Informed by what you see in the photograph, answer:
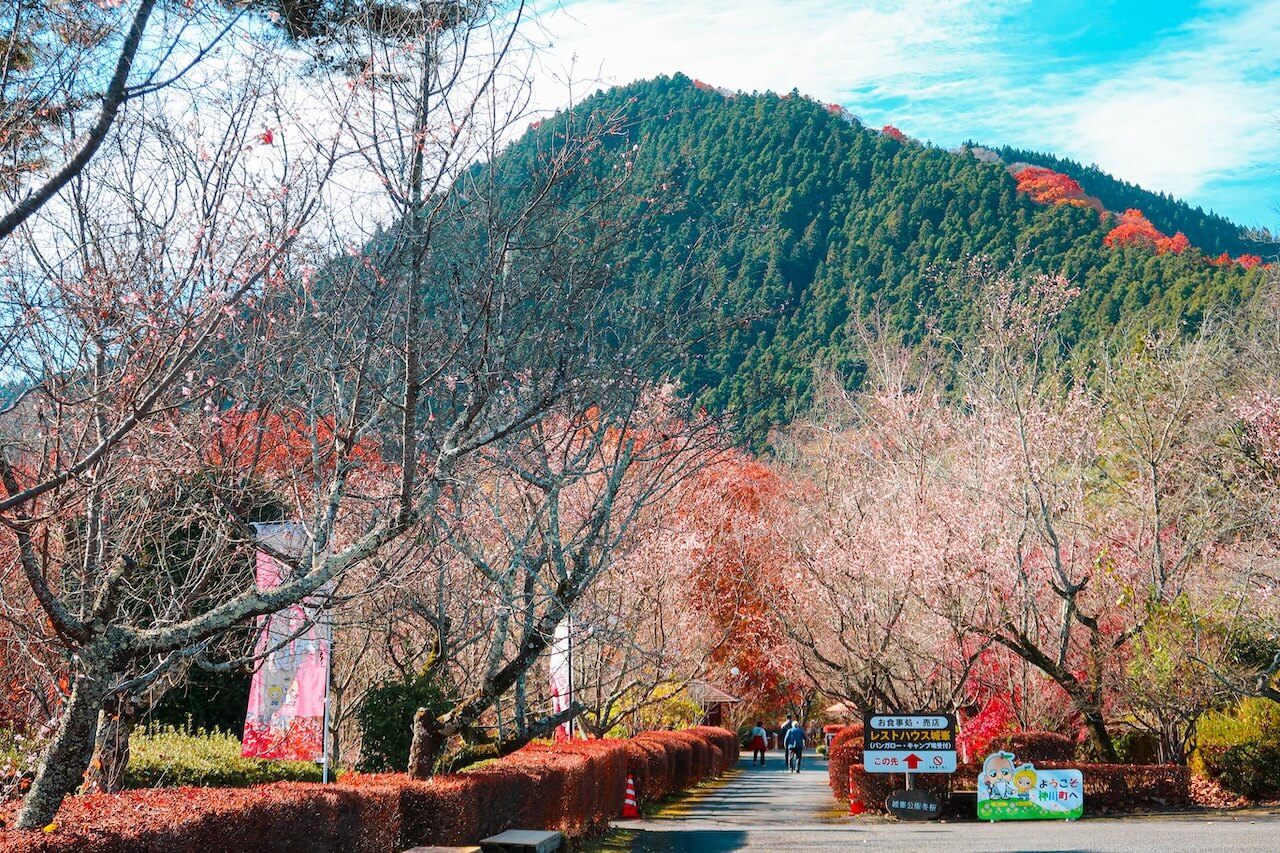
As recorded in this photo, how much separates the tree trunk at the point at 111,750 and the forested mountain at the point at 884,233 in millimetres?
16116

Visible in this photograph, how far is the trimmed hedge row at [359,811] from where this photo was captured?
18.3 feet

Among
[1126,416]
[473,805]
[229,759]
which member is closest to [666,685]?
[1126,416]

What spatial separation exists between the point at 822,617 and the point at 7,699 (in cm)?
1730

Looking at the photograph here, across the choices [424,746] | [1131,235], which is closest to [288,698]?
[424,746]

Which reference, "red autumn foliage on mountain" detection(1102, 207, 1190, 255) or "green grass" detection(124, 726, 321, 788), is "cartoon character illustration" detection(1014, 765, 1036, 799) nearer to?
"green grass" detection(124, 726, 321, 788)

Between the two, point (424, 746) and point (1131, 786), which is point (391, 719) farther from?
point (1131, 786)

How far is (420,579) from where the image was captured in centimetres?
1192

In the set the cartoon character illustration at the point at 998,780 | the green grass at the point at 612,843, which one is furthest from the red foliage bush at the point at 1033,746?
the green grass at the point at 612,843

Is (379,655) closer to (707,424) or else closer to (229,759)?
(229,759)

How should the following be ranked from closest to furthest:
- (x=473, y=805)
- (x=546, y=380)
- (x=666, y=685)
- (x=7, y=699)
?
(x=546, y=380)
(x=473, y=805)
(x=7, y=699)
(x=666, y=685)

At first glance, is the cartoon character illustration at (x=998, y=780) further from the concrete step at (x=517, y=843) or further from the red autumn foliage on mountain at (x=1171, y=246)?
the red autumn foliage on mountain at (x=1171, y=246)

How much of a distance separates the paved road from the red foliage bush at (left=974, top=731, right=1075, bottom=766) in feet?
4.63

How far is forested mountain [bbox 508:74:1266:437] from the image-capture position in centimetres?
4509

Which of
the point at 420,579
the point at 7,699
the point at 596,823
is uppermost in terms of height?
the point at 420,579
